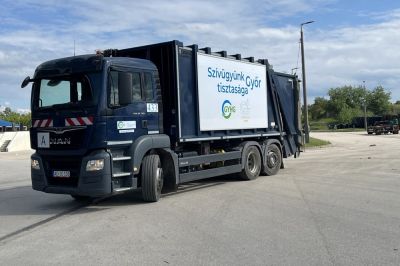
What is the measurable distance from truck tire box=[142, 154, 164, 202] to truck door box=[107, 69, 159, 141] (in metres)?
0.57

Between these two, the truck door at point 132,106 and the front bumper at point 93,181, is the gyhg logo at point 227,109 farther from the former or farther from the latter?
the front bumper at point 93,181

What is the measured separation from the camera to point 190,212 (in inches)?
380

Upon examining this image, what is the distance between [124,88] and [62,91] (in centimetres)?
137

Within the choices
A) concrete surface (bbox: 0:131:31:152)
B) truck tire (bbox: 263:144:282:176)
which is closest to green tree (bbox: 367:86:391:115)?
concrete surface (bbox: 0:131:31:152)

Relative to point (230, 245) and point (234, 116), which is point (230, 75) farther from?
point (230, 245)

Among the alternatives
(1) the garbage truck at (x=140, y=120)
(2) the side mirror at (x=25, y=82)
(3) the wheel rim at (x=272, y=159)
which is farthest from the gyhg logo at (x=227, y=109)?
(2) the side mirror at (x=25, y=82)

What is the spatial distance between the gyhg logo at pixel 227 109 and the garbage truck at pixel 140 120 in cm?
2

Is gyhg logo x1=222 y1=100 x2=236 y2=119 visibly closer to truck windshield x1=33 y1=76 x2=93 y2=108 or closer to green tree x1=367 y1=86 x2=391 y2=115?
truck windshield x1=33 y1=76 x2=93 y2=108

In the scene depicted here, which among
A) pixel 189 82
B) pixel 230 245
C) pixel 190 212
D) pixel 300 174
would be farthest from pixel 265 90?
pixel 230 245

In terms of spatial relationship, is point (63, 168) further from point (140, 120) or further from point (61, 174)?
point (140, 120)

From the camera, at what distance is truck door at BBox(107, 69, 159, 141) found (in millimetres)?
10172

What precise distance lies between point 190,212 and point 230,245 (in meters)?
2.68

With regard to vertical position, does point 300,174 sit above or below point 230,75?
below

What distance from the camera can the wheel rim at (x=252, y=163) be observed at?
15.1 m
